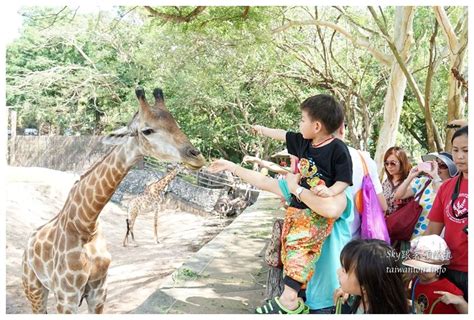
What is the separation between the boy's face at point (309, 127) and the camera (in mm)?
1702

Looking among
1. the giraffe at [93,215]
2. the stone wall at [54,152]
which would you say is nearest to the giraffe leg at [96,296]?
the giraffe at [93,215]

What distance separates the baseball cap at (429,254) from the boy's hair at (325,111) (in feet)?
1.63

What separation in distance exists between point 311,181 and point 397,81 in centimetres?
403

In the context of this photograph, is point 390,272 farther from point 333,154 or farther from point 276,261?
point 276,261

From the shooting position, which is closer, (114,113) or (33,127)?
(114,113)

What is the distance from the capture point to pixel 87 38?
29.5 feet

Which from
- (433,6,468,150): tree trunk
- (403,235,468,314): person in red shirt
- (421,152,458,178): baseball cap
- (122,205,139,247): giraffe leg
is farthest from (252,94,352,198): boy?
(122,205,139,247): giraffe leg

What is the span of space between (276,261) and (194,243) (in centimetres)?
623

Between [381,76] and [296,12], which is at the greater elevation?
[296,12]

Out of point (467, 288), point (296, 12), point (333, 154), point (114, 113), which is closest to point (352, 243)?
point (333, 154)

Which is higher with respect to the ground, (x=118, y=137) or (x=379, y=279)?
(x=118, y=137)

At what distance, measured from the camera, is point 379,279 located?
57.9 inches

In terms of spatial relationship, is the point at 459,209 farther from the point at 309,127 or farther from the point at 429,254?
the point at 309,127

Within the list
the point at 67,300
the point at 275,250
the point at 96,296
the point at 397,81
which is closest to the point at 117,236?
the point at 397,81
